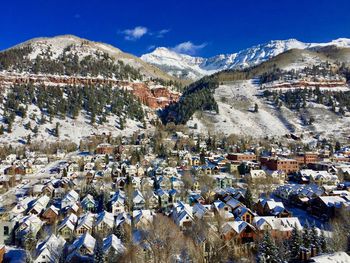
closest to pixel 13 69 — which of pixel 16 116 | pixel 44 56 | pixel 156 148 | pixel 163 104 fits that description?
pixel 44 56

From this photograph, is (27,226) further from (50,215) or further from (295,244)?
(295,244)

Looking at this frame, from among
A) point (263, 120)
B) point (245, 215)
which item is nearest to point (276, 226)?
point (245, 215)

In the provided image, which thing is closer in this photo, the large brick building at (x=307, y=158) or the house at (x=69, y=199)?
the house at (x=69, y=199)

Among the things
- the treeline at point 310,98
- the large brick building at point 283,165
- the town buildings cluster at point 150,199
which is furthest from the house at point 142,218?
the treeline at point 310,98

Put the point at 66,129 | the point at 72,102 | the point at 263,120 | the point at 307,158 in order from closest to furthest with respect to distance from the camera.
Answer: the point at 307,158, the point at 66,129, the point at 72,102, the point at 263,120

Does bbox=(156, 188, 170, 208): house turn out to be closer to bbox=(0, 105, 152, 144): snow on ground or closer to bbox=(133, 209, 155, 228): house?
bbox=(133, 209, 155, 228): house

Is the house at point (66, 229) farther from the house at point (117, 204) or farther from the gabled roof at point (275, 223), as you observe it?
the gabled roof at point (275, 223)

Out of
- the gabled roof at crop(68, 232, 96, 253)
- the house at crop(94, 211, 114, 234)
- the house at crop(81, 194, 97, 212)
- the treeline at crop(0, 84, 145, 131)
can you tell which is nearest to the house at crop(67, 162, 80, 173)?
the house at crop(81, 194, 97, 212)
